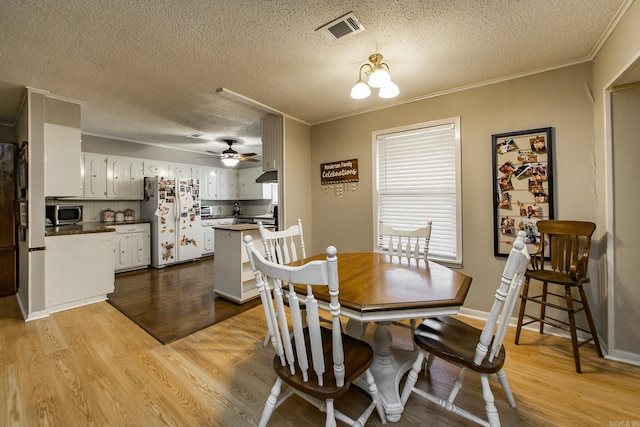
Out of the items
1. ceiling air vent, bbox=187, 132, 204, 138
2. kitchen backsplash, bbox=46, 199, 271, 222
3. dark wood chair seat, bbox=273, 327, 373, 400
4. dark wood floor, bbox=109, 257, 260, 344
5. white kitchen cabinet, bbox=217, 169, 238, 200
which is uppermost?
ceiling air vent, bbox=187, 132, 204, 138

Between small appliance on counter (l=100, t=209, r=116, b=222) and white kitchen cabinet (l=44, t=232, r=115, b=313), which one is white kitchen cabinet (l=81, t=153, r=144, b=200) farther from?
white kitchen cabinet (l=44, t=232, r=115, b=313)

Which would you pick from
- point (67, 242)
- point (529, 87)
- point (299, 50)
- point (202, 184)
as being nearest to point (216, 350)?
point (67, 242)

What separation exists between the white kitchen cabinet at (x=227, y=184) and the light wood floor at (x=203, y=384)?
4.37m

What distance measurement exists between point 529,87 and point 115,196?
614cm

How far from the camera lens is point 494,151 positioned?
258 centimetres

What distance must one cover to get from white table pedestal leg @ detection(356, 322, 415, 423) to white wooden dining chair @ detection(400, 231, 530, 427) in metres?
0.07

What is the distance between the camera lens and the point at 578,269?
6.63 feet

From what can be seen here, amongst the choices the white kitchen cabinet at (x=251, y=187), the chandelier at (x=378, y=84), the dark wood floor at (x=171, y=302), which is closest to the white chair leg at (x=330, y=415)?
the dark wood floor at (x=171, y=302)

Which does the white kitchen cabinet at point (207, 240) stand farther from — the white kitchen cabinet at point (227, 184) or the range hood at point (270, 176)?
the range hood at point (270, 176)

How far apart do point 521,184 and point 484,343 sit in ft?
6.29

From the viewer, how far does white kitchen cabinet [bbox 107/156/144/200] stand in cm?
468

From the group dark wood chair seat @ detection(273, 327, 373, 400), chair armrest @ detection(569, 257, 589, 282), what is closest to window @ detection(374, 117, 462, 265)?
chair armrest @ detection(569, 257, 589, 282)

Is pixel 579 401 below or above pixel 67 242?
below

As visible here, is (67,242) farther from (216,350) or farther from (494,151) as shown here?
(494,151)
